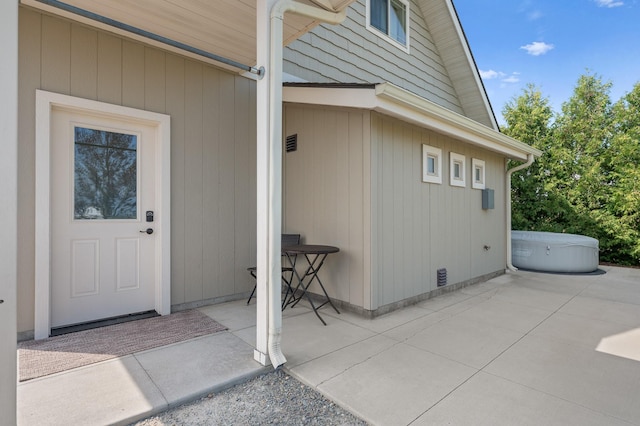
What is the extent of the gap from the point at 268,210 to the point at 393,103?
5.94ft

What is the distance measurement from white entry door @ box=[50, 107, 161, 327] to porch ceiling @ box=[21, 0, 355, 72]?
92 centimetres

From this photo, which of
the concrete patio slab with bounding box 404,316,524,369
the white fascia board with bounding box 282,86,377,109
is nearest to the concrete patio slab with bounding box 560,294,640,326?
the concrete patio slab with bounding box 404,316,524,369

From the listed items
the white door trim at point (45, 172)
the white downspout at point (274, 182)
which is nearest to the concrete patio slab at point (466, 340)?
the white downspout at point (274, 182)

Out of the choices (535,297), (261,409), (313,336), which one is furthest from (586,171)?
(261,409)

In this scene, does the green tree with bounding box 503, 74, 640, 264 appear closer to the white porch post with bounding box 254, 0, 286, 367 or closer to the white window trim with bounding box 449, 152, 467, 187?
the white window trim with bounding box 449, 152, 467, 187

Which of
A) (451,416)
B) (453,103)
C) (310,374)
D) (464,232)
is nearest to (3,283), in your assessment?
(310,374)

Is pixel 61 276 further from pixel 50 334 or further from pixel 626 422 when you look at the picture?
pixel 626 422

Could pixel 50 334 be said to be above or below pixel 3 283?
below

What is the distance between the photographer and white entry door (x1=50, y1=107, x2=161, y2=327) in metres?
2.97

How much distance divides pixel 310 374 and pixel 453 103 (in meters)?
7.20

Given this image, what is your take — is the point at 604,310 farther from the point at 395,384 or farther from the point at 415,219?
the point at 395,384

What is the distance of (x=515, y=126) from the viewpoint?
8.94 metres

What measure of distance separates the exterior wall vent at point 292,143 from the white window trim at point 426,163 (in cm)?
166

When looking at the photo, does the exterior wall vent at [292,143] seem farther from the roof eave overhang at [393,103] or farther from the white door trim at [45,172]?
the white door trim at [45,172]
